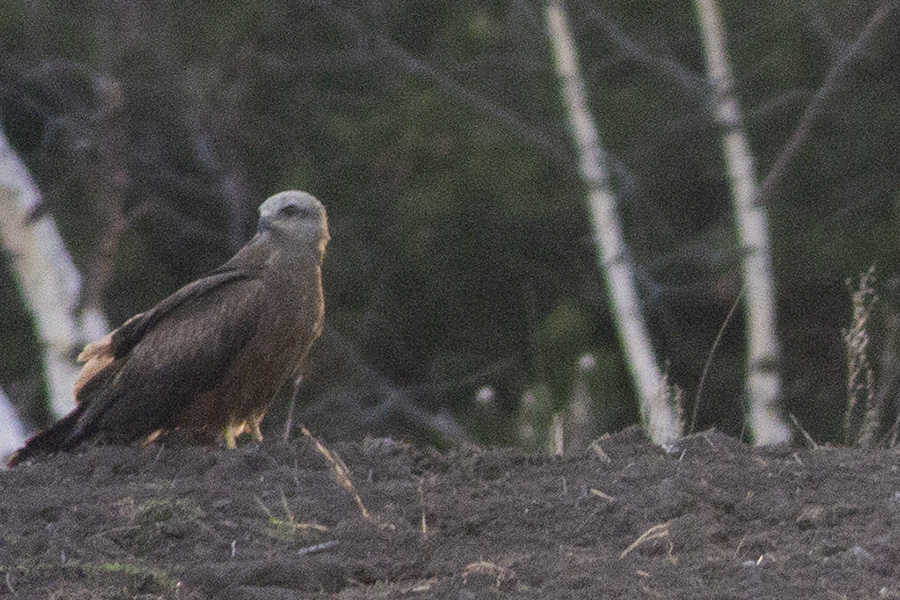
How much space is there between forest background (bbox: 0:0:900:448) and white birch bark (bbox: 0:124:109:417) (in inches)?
73.5

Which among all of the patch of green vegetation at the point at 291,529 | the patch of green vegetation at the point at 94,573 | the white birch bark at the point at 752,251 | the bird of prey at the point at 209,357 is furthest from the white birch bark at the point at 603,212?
the patch of green vegetation at the point at 94,573

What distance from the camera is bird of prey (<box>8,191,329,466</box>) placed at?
6.31 m

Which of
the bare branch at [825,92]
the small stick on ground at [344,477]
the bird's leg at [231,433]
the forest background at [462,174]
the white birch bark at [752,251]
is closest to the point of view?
the small stick on ground at [344,477]

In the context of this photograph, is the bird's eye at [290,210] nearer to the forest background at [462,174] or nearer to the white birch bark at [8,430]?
the white birch bark at [8,430]

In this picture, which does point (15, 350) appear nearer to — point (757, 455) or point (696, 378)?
point (696, 378)

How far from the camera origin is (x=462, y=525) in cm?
441

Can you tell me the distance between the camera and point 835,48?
45.5 ft

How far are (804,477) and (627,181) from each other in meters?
9.73

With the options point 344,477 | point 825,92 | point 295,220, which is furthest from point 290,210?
point 825,92

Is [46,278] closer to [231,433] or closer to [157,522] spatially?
[231,433]

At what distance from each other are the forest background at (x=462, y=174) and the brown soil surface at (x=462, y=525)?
898cm

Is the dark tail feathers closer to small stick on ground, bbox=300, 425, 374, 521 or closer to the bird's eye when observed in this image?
the bird's eye

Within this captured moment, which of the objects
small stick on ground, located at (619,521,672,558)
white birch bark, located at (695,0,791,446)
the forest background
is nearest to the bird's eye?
small stick on ground, located at (619,521,672,558)

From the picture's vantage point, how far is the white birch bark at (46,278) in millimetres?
11945
